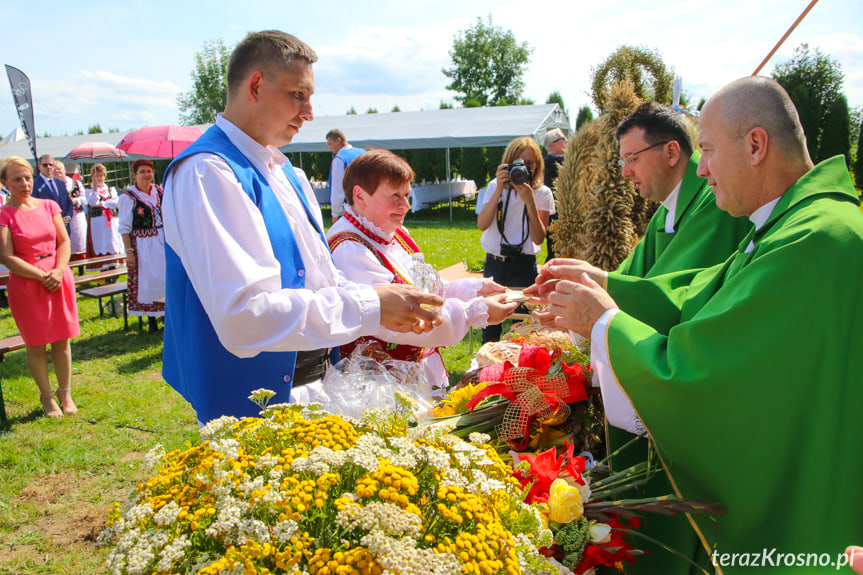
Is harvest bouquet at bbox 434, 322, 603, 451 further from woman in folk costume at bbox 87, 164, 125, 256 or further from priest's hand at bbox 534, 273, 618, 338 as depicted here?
woman in folk costume at bbox 87, 164, 125, 256

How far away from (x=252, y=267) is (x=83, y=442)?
423 centimetres

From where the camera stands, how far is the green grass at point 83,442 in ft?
11.4

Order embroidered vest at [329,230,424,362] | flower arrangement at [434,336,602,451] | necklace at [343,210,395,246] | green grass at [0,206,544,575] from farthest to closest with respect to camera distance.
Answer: green grass at [0,206,544,575] < necklace at [343,210,395,246] < embroidered vest at [329,230,424,362] < flower arrangement at [434,336,602,451]

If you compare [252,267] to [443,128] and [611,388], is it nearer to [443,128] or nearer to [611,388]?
[611,388]

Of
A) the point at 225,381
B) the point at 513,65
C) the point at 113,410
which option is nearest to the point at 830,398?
the point at 225,381

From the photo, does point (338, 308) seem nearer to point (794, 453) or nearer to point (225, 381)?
point (225, 381)

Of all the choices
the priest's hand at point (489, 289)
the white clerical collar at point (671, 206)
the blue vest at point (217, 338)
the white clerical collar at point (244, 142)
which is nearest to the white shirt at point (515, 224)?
the white clerical collar at point (671, 206)

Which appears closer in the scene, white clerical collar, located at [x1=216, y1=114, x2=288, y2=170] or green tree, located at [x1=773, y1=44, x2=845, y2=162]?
white clerical collar, located at [x1=216, y1=114, x2=288, y2=170]

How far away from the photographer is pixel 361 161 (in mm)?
2795

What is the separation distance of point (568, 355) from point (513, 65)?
179ft

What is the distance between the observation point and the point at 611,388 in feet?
5.82

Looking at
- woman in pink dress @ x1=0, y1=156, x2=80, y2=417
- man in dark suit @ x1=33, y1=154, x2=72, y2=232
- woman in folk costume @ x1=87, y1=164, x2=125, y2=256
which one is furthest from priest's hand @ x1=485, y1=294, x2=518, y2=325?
woman in folk costume @ x1=87, y1=164, x2=125, y2=256

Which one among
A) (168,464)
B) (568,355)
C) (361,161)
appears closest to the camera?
(168,464)

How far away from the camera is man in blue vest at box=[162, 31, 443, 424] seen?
1.72 meters
